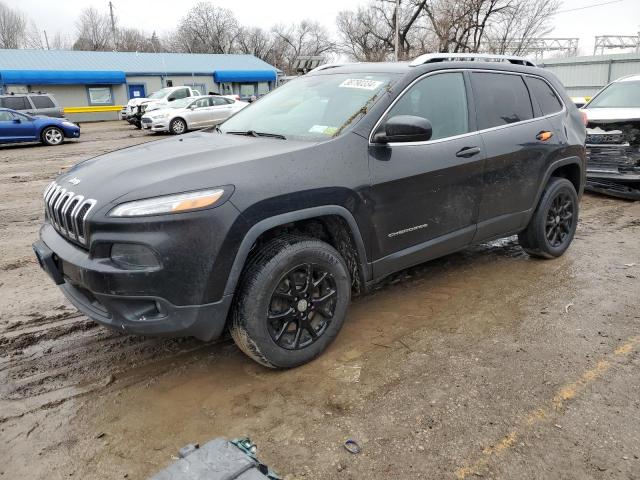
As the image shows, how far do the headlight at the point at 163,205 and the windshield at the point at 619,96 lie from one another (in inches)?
323

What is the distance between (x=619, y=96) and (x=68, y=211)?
9.11m

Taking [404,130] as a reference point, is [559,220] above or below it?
below

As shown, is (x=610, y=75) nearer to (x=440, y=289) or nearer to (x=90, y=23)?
(x=440, y=289)

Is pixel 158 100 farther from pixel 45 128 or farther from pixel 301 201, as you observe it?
pixel 301 201

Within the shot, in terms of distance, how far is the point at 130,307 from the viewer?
2645 mm

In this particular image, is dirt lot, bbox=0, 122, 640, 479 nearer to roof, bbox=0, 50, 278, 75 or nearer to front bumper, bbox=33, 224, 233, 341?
front bumper, bbox=33, 224, 233, 341

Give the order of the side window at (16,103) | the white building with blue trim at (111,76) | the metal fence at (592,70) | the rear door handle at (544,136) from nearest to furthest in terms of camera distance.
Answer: the rear door handle at (544,136)
the side window at (16,103)
the metal fence at (592,70)
the white building with blue trim at (111,76)

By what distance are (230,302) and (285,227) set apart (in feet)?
1.93

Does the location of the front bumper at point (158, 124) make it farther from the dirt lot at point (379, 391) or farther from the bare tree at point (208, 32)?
the bare tree at point (208, 32)

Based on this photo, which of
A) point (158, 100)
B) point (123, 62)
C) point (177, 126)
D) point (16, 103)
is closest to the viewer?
point (16, 103)

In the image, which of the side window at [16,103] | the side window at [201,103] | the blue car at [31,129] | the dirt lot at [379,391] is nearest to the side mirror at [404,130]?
the dirt lot at [379,391]

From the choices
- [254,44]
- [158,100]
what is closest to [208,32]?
[254,44]

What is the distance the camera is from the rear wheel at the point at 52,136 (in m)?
17.2

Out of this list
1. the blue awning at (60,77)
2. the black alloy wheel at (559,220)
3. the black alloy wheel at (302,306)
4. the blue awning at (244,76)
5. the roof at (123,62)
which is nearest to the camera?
the black alloy wheel at (302,306)
